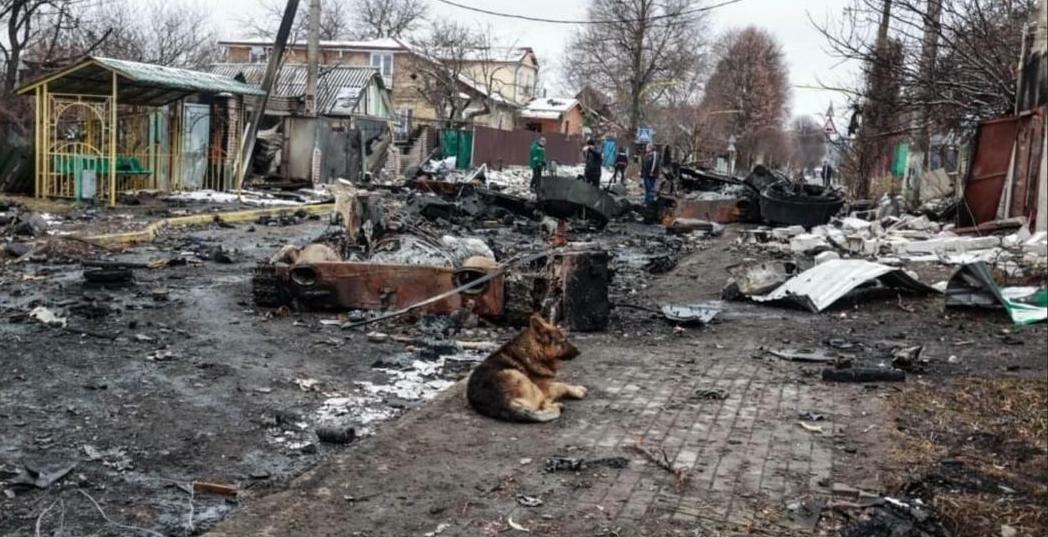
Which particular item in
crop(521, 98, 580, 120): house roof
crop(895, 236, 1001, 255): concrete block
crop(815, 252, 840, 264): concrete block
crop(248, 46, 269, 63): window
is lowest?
crop(815, 252, 840, 264): concrete block

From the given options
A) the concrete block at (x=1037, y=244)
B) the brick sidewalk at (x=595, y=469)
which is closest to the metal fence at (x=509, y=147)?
the concrete block at (x=1037, y=244)

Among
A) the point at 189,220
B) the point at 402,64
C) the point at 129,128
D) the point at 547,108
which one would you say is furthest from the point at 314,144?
the point at 547,108

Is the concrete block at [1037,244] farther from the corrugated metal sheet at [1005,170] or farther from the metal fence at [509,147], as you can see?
the metal fence at [509,147]

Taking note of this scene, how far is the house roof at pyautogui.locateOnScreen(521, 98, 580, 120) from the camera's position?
71.9 m

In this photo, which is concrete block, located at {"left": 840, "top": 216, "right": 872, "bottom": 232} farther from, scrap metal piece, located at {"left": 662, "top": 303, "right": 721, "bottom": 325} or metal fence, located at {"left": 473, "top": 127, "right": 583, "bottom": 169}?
metal fence, located at {"left": 473, "top": 127, "right": 583, "bottom": 169}

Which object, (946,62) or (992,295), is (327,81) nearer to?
(946,62)

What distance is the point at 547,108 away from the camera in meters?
73.4

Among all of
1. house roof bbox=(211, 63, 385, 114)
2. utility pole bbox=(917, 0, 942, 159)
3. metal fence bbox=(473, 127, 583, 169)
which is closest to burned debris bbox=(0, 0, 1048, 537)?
utility pole bbox=(917, 0, 942, 159)

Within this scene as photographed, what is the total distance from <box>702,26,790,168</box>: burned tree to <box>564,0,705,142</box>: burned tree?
4.13m

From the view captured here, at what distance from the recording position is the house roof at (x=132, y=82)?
62.9 ft

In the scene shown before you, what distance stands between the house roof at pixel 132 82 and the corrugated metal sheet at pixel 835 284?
544 inches

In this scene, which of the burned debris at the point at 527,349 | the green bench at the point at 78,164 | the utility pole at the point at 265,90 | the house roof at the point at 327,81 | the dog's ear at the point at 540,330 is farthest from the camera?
the house roof at the point at 327,81

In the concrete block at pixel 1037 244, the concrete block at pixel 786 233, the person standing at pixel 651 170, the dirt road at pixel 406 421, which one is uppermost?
the person standing at pixel 651 170

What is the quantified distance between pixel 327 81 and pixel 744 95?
33671 millimetres
